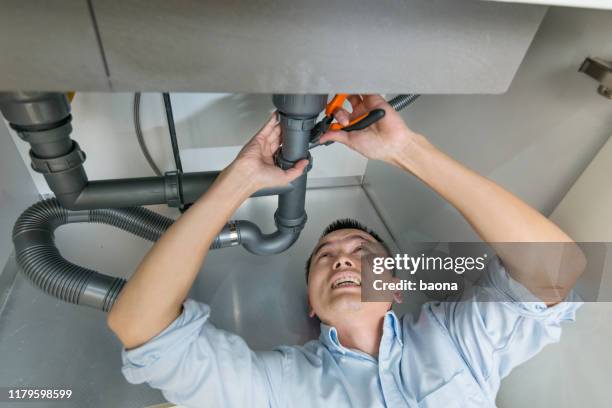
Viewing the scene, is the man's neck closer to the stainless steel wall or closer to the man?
the man

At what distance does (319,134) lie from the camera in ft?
2.33

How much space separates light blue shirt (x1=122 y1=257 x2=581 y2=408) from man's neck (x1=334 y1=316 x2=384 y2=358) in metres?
0.03

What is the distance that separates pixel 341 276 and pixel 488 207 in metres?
0.36

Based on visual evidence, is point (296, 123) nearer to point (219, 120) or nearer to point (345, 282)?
point (345, 282)

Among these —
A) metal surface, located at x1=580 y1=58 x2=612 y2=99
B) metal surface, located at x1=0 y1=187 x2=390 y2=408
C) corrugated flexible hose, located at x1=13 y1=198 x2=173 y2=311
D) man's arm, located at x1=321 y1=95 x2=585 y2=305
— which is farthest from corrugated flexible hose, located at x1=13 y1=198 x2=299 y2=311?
metal surface, located at x1=580 y1=58 x2=612 y2=99

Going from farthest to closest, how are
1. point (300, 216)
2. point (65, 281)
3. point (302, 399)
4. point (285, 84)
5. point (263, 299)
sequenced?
1. point (263, 299)
2. point (300, 216)
3. point (65, 281)
4. point (302, 399)
5. point (285, 84)

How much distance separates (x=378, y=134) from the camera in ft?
2.28

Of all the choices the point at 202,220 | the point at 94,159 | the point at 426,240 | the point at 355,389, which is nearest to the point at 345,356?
the point at 355,389

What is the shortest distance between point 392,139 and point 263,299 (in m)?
0.76

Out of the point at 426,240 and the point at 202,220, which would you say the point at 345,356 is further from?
the point at 426,240

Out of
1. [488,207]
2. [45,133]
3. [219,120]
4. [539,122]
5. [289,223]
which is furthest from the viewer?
[219,120]

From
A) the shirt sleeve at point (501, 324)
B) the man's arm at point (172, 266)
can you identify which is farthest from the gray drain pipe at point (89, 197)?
the shirt sleeve at point (501, 324)

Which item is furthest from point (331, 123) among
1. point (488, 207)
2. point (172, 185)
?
point (172, 185)

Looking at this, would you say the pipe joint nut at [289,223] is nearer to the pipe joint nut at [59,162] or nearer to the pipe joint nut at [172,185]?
the pipe joint nut at [172,185]
